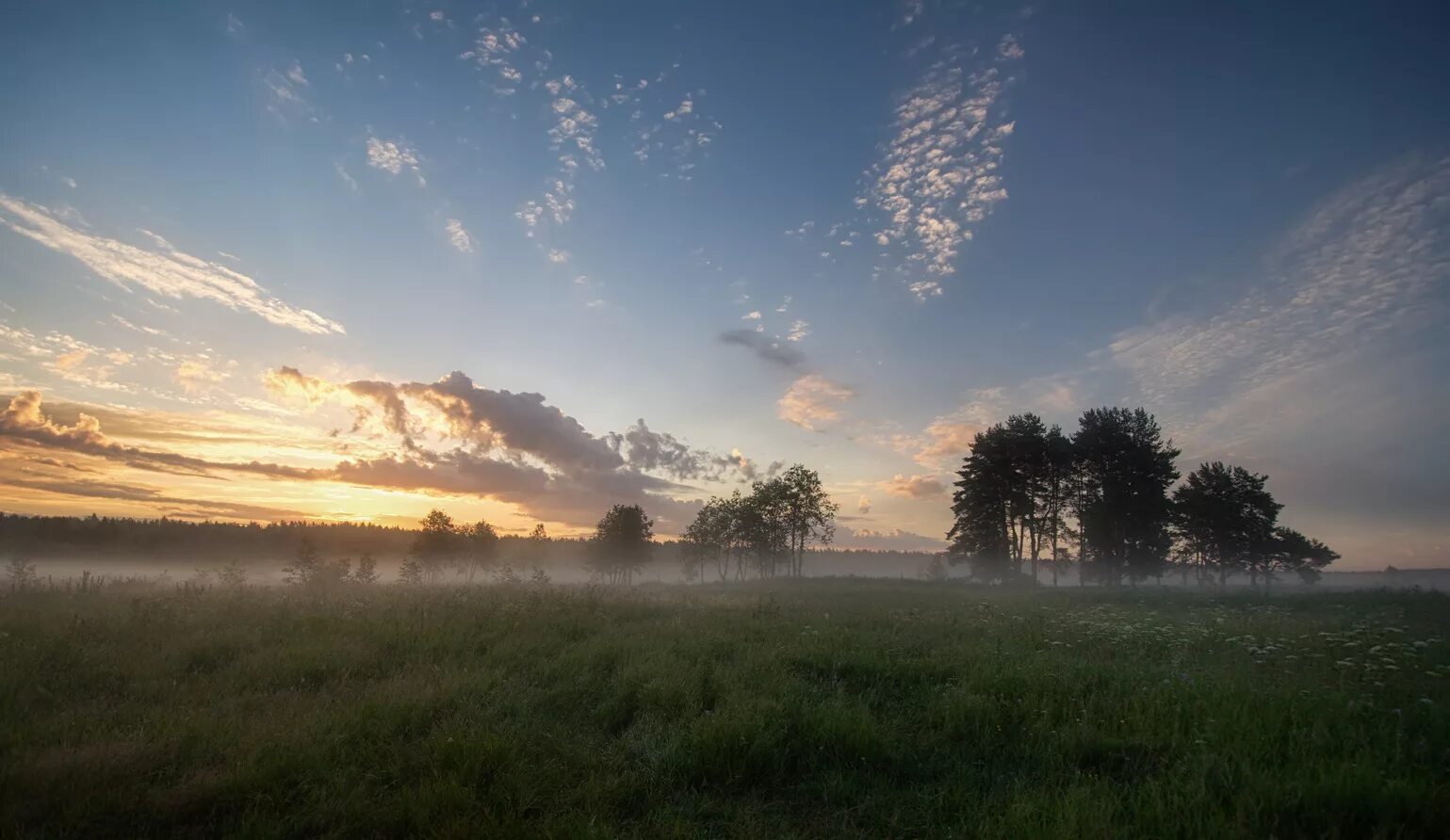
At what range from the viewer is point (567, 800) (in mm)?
5156

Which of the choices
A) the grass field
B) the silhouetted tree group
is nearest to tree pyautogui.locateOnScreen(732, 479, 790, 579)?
the silhouetted tree group

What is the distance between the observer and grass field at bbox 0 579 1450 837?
4715 millimetres

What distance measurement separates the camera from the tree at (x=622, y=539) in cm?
8106

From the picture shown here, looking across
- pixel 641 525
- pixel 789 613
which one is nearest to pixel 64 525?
pixel 641 525

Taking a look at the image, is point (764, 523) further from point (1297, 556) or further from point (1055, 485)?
point (1297, 556)

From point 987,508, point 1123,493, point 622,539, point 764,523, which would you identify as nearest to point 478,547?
point 622,539

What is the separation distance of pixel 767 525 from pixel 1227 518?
44136mm

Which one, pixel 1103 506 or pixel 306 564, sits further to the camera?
pixel 306 564

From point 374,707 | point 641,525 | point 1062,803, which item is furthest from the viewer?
point 641,525

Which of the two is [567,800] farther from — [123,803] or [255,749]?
[123,803]

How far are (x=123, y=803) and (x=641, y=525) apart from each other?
78.8 metres

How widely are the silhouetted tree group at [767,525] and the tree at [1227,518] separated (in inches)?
1306

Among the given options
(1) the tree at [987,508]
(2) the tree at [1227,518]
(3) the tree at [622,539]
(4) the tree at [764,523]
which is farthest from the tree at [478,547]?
(2) the tree at [1227,518]

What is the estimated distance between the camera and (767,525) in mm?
71625
